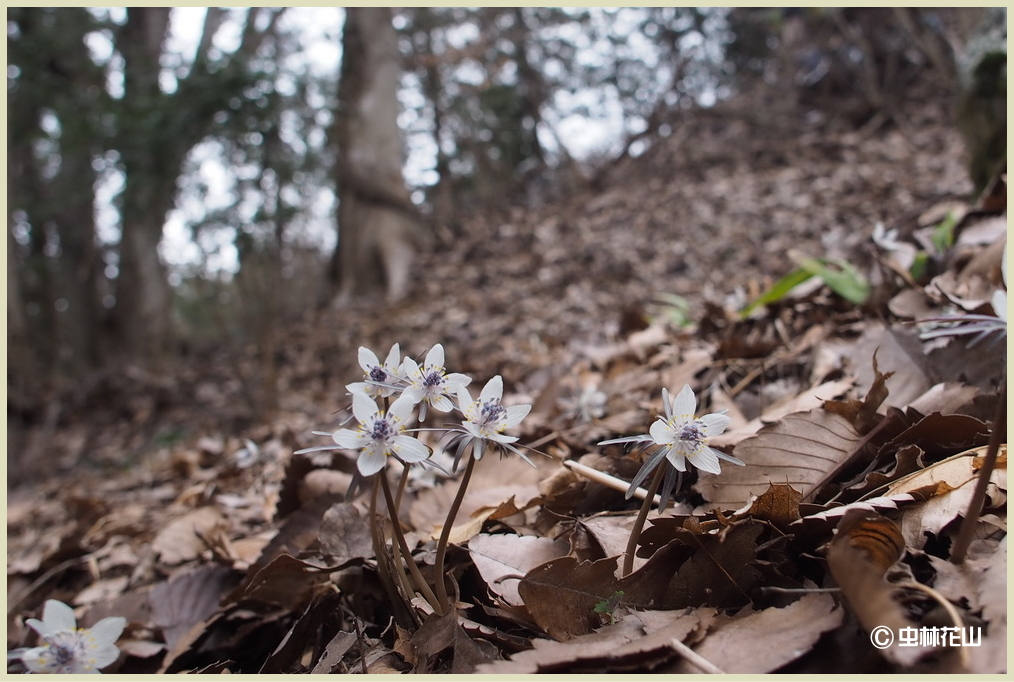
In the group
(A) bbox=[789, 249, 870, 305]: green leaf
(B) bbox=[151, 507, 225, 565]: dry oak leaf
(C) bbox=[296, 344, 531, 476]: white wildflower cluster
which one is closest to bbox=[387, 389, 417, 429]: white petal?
(C) bbox=[296, 344, 531, 476]: white wildflower cluster

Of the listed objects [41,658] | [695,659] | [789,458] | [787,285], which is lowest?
[41,658]

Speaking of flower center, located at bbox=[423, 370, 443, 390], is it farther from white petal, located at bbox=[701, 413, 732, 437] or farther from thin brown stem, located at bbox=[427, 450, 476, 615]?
white petal, located at bbox=[701, 413, 732, 437]

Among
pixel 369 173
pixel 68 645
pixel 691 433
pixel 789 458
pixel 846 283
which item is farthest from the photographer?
pixel 369 173

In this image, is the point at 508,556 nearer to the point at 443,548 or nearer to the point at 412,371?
the point at 443,548

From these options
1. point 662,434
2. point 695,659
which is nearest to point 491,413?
point 662,434

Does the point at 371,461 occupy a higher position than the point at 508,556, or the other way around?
the point at 371,461

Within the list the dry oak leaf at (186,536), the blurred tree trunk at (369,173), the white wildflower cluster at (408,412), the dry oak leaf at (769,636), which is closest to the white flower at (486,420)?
the white wildflower cluster at (408,412)

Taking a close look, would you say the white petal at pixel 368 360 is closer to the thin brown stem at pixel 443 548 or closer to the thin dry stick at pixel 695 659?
the thin brown stem at pixel 443 548
